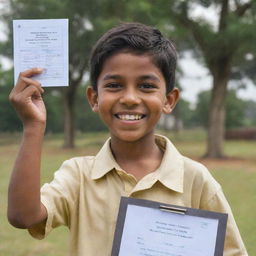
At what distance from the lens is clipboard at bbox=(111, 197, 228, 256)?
127 cm

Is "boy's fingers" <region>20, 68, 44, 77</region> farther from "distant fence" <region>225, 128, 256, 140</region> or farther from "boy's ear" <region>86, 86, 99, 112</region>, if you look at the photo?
"distant fence" <region>225, 128, 256, 140</region>

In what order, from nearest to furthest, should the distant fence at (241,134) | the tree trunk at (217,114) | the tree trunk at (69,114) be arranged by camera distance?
1. the tree trunk at (217,114)
2. the tree trunk at (69,114)
3. the distant fence at (241,134)

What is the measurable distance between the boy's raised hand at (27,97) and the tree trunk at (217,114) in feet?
42.0

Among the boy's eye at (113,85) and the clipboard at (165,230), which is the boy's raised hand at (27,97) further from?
the clipboard at (165,230)

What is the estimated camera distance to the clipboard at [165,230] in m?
1.27

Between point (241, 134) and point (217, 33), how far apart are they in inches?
791

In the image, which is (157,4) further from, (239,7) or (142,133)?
(142,133)

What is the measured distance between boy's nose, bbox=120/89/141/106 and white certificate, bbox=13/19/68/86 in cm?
18

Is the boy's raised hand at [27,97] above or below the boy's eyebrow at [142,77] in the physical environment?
below

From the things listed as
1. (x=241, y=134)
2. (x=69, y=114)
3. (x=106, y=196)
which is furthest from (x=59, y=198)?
(x=241, y=134)

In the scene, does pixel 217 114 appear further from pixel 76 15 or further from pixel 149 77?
pixel 149 77

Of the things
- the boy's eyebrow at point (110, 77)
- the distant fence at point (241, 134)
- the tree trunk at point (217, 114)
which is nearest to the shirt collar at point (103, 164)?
the boy's eyebrow at point (110, 77)

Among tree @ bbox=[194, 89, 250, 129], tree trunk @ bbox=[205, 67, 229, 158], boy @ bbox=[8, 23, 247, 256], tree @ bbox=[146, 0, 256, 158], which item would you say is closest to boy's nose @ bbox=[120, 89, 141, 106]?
boy @ bbox=[8, 23, 247, 256]

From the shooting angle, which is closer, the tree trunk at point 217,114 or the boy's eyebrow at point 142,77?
the boy's eyebrow at point 142,77
